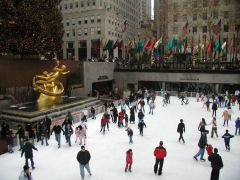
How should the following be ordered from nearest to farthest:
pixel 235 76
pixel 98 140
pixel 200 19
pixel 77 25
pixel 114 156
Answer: pixel 114 156, pixel 98 140, pixel 235 76, pixel 200 19, pixel 77 25

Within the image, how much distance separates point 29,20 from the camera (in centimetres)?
A: 1808

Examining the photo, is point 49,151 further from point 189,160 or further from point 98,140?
point 189,160

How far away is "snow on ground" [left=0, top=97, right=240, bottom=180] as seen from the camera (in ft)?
25.9

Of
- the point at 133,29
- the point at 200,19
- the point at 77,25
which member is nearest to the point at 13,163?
the point at 200,19

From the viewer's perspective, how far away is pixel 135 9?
7862 centimetres

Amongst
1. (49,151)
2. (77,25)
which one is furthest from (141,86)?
(77,25)

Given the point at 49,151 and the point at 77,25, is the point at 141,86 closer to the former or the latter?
the point at 49,151

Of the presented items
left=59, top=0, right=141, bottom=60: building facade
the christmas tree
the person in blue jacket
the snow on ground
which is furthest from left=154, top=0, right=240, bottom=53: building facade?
the person in blue jacket

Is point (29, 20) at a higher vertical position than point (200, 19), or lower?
lower

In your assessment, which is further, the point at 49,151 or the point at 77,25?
the point at 77,25

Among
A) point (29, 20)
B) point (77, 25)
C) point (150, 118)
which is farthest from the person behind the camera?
point (77, 25)

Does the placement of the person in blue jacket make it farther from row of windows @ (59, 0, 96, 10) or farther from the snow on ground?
row of windows @ (59, 0, 96, 10)

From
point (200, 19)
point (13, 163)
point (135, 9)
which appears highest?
point (135, 9)

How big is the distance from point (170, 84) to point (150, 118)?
52.8 ft
